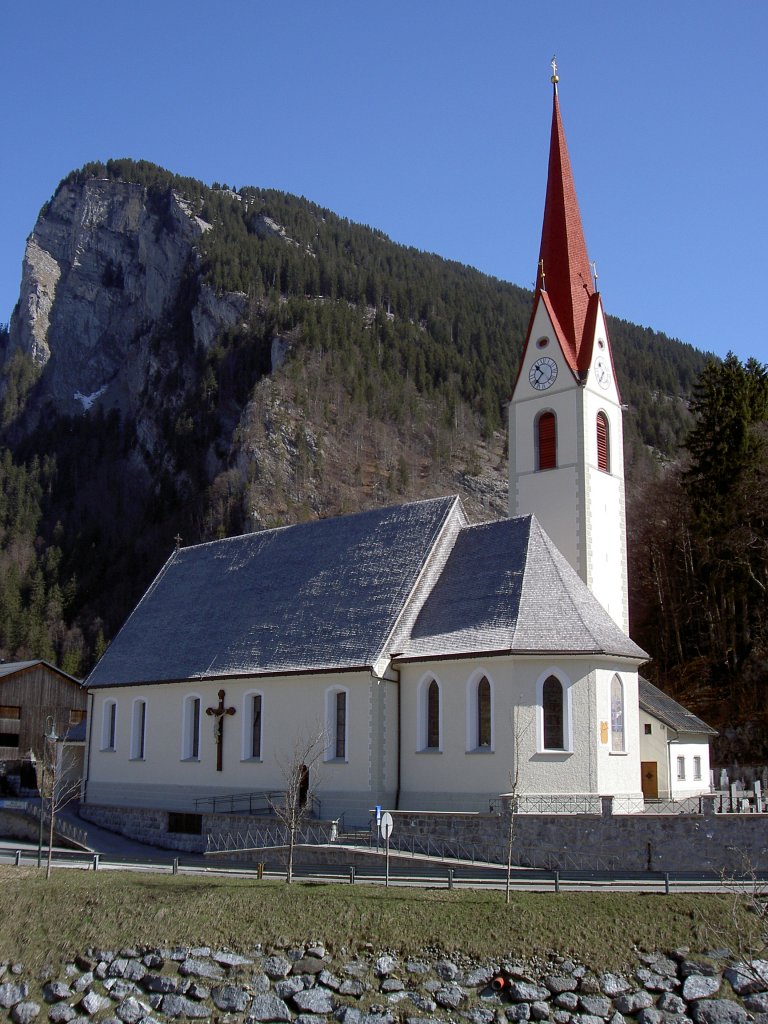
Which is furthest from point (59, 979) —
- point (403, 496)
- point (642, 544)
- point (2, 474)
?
point (2, 474)

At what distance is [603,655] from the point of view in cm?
2986

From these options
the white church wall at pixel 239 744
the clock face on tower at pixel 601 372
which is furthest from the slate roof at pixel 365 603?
the clock face on tower at pixel 601 372

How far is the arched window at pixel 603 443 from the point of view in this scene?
3959 centimetres

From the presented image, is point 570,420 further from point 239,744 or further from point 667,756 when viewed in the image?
point 239,744

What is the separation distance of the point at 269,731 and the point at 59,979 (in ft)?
49.3

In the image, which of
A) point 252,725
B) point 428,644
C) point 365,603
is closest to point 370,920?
point 428,644

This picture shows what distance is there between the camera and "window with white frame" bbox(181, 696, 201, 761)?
38.2m

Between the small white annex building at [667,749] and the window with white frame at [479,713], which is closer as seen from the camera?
the window with white frame at [479,713]

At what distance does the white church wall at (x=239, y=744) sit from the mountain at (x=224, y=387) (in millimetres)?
56701

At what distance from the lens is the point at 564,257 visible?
41.8 meters

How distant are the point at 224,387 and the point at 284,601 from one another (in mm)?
85987

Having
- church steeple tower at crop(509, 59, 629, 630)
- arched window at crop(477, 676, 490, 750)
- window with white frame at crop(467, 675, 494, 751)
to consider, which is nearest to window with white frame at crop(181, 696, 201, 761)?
window with white frame at crop(467, 675, 494, 751)

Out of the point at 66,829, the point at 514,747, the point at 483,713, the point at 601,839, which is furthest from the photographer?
the point at 66,829

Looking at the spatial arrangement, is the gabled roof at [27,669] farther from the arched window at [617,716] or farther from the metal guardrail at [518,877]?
the arched window at [617,716]
